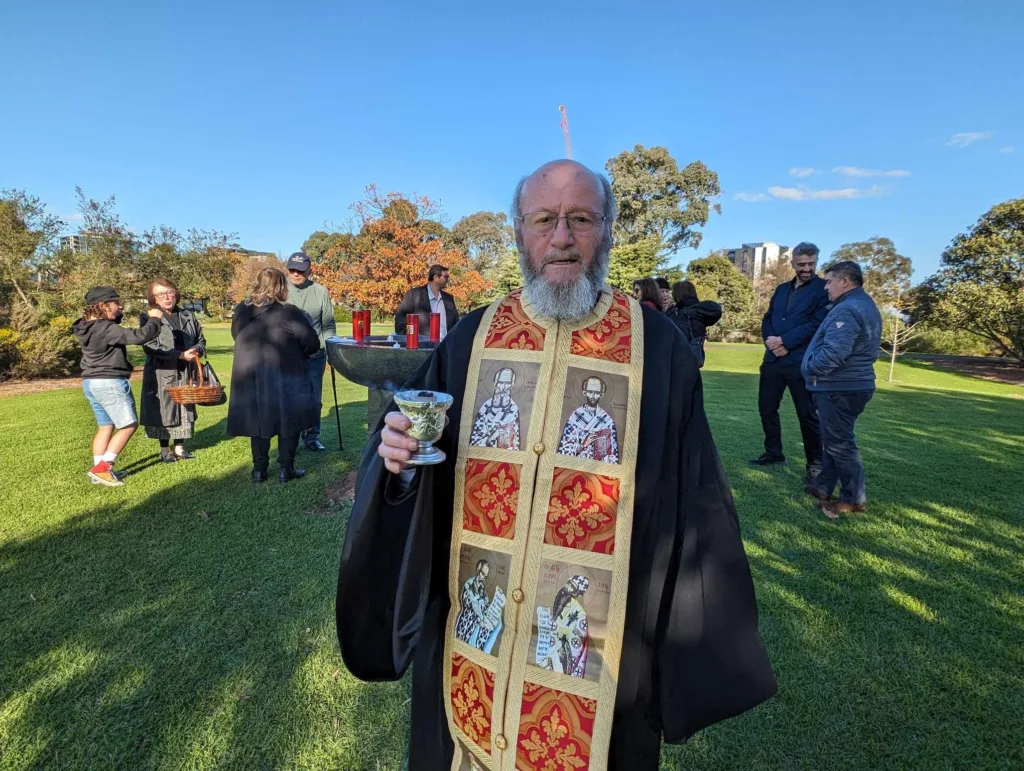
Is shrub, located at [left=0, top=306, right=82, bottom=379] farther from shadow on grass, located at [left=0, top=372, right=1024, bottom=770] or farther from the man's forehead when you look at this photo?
the man's forehead

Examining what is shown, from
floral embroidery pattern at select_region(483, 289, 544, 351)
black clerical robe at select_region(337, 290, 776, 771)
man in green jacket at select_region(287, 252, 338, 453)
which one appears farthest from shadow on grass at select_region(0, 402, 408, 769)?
man in green jacket at select_region(287, 252, 338, 453)

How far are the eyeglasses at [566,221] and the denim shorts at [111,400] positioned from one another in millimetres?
5261

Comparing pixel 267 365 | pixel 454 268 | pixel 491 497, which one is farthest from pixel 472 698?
pixel 454 268

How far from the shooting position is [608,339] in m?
1.64

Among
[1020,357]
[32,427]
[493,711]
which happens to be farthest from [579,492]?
[1020,357]

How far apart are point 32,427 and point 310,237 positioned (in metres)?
50.8

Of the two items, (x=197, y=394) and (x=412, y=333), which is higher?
(x=412, y=333)

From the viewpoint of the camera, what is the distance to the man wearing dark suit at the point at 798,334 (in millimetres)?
5648

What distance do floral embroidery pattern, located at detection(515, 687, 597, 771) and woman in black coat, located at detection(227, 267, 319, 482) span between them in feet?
15.0

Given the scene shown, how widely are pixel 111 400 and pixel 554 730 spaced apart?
5.69 meters

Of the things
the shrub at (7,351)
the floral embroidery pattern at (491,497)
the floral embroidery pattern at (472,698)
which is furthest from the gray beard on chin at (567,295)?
the shrub at (7,351)

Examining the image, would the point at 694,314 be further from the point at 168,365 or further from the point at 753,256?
the point at 753,256

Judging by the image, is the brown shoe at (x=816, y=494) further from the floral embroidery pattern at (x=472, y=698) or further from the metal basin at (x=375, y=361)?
the floral embroidery pattern at (x=472, y=698)

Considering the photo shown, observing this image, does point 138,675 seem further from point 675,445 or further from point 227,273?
point 227,273
